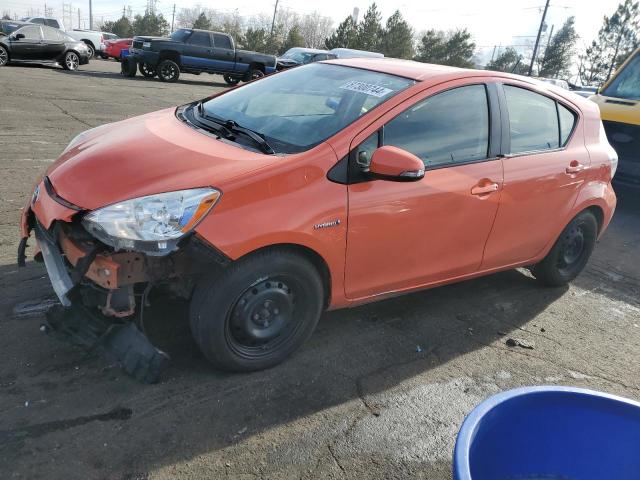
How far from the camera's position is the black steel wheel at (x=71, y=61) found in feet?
63.5

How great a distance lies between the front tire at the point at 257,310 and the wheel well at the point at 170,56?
18483 millimetres

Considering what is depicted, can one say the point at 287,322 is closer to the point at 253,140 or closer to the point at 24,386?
the point at 253,140

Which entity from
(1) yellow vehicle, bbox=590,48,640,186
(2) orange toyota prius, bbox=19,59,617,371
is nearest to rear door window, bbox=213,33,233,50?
(1) yellow vehicle, bbox=590,48,640,186

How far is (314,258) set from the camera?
10.2 ft

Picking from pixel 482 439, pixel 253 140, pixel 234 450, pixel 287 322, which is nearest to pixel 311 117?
pixel 253 140

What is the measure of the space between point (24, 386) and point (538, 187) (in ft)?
11.3

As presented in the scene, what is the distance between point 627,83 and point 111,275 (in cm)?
828

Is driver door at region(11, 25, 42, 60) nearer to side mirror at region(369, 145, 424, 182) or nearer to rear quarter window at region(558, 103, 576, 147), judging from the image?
rear quarter window at region(558, 103, 576, 147)

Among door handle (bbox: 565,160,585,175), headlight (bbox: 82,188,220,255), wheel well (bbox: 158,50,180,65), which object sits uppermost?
door handle (bbox: 565,160,585,175)

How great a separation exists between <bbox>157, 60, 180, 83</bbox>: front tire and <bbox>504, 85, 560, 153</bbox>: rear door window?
17.7 metres

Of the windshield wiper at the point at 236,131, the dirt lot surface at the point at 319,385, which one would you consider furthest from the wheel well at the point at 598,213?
the windshield wiper at the point at 236,131

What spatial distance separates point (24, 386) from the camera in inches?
110

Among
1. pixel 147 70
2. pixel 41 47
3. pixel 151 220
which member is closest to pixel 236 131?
pixel 151 220

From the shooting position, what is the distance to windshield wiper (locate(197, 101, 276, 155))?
315cm
